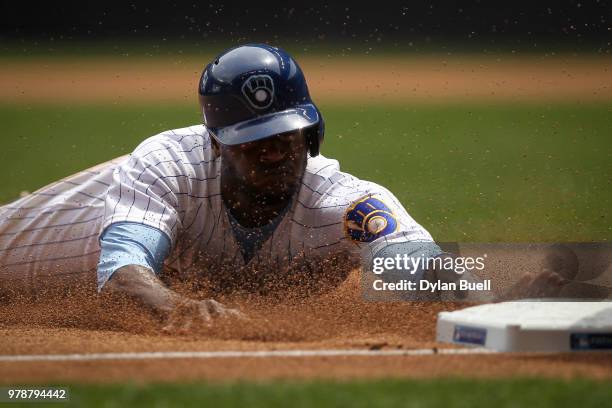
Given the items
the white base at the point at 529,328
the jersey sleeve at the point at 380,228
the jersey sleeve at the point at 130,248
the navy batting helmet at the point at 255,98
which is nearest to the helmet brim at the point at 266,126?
the navy batting helmet at the point at 255,98

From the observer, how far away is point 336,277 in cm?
467

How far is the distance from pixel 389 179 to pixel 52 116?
367 inches

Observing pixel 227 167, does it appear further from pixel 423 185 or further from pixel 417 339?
pixel 423 185

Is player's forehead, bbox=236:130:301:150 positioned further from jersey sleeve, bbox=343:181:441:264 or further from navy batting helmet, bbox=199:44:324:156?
jersey sleeve, bbox=343:181:441:264

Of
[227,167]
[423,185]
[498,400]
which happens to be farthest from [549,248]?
[423,185]

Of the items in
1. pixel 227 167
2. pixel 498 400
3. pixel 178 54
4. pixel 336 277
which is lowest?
pixel 498 400

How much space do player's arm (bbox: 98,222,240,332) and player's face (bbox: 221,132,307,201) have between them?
0.44 meters

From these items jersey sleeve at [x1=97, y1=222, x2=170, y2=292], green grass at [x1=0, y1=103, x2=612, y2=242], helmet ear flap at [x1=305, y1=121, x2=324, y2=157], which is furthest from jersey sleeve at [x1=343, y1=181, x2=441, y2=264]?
green grass at [x1=0, y1=103, x2=612, y2=242]

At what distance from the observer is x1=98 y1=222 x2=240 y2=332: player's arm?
3.97 meters

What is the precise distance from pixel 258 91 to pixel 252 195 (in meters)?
0.44

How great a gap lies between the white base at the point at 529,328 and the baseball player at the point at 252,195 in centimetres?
57

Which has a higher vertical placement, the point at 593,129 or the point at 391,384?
the point at 593,129

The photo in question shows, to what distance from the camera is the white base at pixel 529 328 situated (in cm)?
353

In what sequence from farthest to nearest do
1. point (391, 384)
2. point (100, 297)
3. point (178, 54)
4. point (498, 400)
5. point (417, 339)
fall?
point (178, 54) < point (100, 297) < point (417, 339) < point (391, 384) < point (498, 400)
